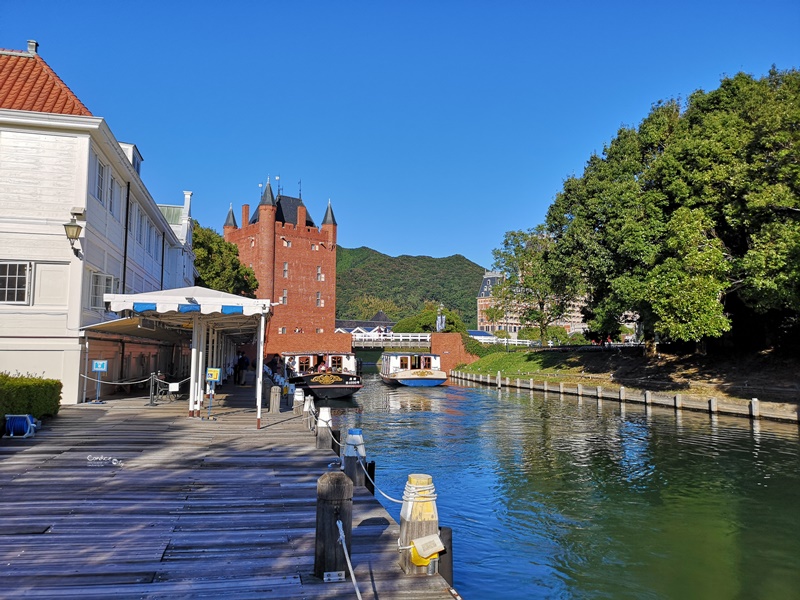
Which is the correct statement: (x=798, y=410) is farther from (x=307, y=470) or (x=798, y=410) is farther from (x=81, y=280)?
(x=81, y=280)

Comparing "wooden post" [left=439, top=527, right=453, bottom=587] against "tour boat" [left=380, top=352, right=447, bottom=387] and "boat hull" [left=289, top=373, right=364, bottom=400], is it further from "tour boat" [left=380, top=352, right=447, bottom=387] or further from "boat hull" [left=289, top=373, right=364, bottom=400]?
"tour boat" [left=380, top=352, right=447, bottom=387]

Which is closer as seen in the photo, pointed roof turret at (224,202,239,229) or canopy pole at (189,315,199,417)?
canopy pole at (189,315,199,417)

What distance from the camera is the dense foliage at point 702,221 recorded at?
27.7 metres

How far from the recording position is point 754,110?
3250cm

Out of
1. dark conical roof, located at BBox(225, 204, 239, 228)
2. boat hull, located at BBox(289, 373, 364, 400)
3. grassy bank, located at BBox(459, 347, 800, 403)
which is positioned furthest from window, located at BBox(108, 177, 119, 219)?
dark conical roof, located at BBox(225, 204, 239, 228)

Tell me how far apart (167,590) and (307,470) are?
5.24m

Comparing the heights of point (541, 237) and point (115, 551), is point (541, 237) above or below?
above

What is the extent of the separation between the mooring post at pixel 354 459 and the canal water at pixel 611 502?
6.17 ft

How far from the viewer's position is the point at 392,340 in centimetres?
7325

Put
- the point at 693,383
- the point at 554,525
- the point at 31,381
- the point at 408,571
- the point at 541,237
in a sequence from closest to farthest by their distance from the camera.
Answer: the point at 408,571
the point at 554,525
the point at 31,381
the point at 693,383
the point at 541,237

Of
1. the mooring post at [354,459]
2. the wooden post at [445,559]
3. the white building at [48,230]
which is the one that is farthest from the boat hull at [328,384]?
the wooden post at [445,559]

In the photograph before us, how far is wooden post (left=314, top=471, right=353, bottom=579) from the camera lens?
5961mm

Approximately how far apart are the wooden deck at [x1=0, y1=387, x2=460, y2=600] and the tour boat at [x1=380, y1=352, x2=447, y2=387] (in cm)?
3854

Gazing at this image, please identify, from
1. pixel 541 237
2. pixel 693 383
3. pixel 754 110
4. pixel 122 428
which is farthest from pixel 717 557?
pixel 541 237
